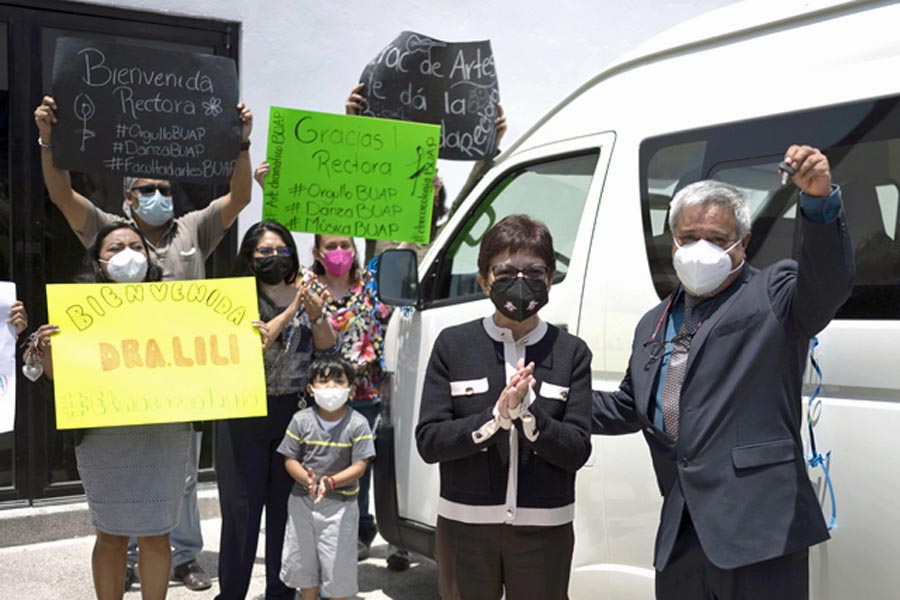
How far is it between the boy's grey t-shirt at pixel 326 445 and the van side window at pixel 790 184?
5.20 ft

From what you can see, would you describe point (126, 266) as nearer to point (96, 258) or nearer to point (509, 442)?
point (96, 258)

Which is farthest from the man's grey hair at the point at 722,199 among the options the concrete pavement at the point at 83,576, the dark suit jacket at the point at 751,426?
the concrete pavement at the point at 83,576

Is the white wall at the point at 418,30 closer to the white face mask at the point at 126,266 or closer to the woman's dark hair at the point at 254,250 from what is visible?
the woman's dark hair at the point at 254,250

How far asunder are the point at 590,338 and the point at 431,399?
911mm

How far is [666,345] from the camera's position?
107 inches

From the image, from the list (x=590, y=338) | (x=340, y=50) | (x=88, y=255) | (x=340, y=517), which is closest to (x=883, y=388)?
(x=590, y=338)

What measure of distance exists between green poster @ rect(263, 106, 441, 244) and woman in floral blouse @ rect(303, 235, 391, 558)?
1.97ft

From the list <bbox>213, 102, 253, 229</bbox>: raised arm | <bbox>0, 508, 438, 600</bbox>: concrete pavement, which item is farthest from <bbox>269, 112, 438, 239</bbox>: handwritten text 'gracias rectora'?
<bbox>0, 508, 438, 600</bbox>: concrete pavement

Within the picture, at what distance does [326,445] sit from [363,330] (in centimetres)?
114

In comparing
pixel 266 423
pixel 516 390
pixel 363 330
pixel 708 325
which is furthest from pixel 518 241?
pixel 363 330

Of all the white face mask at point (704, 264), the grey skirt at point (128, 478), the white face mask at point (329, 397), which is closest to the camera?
the white face mask at point (704, 264)

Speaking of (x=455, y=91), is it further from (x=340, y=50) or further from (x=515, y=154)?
(x=340, y=50)

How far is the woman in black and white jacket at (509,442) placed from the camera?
2.78 metres

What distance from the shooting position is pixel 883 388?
2682mm
